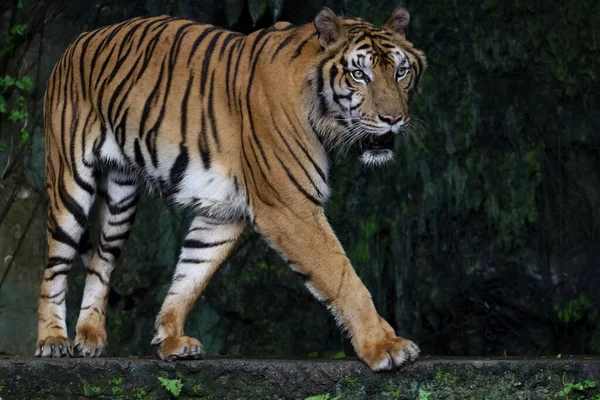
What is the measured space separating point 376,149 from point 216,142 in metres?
0.79

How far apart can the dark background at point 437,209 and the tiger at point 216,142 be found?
5.38 feet

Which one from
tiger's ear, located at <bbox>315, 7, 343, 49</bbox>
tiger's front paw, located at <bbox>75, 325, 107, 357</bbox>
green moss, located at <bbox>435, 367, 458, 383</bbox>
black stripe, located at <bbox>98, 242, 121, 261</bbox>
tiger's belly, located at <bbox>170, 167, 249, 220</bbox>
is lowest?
tiger's front paw, located at <bbox>75, 325, 107, 357</bbox>

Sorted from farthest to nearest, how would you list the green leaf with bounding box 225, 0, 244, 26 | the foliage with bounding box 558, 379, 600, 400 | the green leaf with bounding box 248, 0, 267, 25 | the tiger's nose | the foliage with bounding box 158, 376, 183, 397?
the green leaf with bounding box 225, 0, 244, 26
the green leaf with bounding box 248, 0, 267, 25
the tiger's nose
the foliage with bounding box 158, 376, 183, 397
the foliage with bounding box 558, 379, 600, 400

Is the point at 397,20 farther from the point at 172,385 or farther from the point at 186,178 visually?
the point at 172,385

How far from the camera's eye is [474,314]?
6.64 metres

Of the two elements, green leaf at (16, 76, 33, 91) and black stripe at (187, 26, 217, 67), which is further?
green leaf at (16, 76, 33, 91)

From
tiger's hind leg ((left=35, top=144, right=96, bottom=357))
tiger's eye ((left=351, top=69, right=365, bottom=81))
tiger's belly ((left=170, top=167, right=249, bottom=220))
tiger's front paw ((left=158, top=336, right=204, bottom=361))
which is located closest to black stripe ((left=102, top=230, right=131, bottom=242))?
tiger's hind leg ((left=35, top=144, right=96, bottom=357))

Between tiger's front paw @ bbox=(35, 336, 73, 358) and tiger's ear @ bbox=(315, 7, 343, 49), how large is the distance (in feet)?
5.96

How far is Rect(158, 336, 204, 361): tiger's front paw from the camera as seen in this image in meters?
4.08

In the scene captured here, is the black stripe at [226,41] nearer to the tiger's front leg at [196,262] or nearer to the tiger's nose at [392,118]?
the tiger's front leg at [196,262]

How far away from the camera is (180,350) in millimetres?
4086

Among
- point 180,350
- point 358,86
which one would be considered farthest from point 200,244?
point 358,86

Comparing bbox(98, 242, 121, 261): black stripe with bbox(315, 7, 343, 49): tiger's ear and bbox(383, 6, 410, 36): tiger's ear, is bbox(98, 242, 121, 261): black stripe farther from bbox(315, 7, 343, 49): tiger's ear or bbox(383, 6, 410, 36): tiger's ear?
bbox(383, 6, 410, 36): tiger's ear

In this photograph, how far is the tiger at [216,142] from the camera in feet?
13.5
